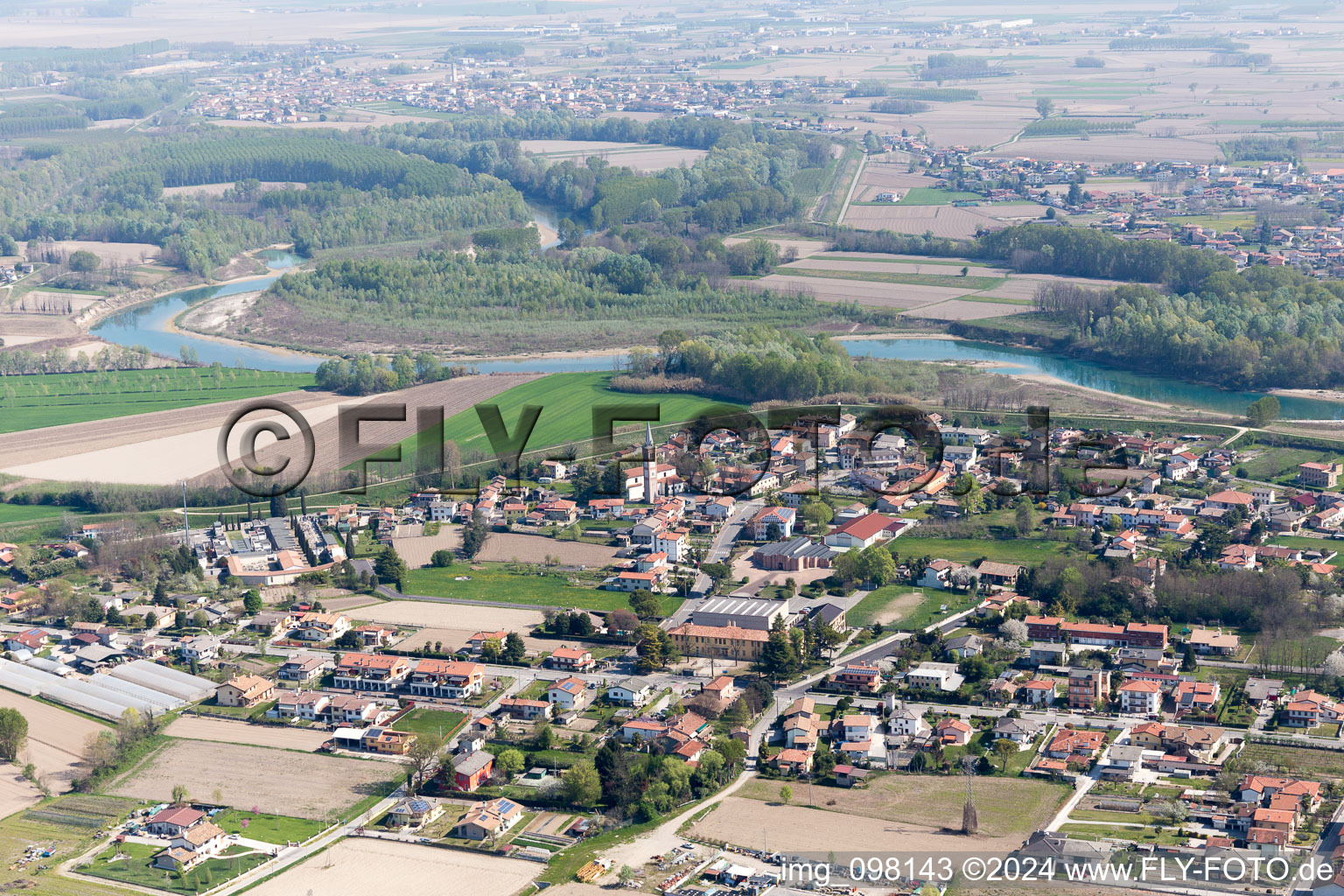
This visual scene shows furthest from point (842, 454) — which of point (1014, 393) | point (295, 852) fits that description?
point (295, 852)

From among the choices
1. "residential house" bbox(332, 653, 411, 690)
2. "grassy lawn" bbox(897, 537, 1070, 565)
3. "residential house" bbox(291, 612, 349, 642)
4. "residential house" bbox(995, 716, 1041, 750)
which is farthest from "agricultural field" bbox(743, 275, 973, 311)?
"residential house" bbox(995, 716, 1041, 750)

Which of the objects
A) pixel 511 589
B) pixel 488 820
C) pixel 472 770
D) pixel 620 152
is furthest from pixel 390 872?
pixel 620 152

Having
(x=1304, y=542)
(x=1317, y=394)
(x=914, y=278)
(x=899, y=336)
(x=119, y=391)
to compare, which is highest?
(x=914, y=278)

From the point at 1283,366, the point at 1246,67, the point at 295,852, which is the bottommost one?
the point at 295,852

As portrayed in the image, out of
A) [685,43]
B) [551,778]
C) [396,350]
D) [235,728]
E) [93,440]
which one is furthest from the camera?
[685,43]

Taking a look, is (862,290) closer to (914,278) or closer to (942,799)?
(914,278)

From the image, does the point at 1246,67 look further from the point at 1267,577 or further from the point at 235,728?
the point at 235,728

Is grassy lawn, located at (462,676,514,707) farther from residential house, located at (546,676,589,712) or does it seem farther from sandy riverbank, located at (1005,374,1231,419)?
sandy riverbank, located at (1005,374,1231,419)
